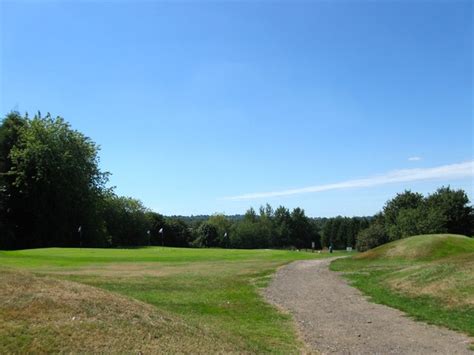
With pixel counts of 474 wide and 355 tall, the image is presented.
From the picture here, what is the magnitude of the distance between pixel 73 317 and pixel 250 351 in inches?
133

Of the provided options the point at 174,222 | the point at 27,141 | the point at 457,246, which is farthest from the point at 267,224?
the point at 457,246

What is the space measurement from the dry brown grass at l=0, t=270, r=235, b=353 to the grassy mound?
2818cm

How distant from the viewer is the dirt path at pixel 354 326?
37.1ft

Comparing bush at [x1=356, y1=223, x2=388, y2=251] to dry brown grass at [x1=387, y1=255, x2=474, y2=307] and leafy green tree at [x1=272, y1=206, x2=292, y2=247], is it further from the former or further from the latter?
dry brown grass at [x1=387, y1=255, x2=474, y2=307]

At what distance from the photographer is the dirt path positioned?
37.1 feet

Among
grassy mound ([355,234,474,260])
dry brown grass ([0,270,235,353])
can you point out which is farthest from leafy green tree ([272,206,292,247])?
dry brown grass ([0,270,235,353])

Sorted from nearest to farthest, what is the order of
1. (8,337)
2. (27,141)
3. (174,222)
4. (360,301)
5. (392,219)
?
(8,337), (360,301), (27,141), (392,219), (174,222)

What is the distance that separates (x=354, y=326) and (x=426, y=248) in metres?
24.7

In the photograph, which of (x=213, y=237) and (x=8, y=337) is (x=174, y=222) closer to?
(x=213, y=237)

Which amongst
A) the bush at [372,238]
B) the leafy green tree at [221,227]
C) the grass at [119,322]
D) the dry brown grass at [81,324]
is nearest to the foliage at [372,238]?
the bush at [372,238]

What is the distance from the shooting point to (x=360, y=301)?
18766 millimetres

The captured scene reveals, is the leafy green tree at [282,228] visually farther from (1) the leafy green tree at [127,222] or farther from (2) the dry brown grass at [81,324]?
(2) the dry brown grass at [81,324]

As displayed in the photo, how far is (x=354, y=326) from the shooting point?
13922mm

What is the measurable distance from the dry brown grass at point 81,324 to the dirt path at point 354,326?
342 centimetres
